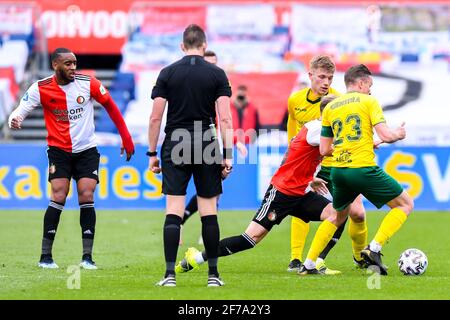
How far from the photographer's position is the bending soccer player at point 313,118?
385 inches

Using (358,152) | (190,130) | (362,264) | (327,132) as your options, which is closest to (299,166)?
(327,132)

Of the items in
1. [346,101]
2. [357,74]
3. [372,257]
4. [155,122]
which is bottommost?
[372,257]

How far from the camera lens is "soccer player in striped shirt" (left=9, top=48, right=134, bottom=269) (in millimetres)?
9922

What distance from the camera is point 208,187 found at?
815 centimetres

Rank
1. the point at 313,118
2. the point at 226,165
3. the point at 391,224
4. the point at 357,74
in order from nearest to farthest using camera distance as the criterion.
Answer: the point at 226,165, the point at 357,74, the point at 391,224, the point at 313,118

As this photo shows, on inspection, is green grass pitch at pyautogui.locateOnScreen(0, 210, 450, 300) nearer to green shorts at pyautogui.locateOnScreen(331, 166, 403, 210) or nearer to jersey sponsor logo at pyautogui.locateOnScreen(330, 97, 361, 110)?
green shorts at pyautogui.locateOnScreen(331, 166, 403, 210)

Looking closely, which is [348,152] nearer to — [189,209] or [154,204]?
[189,209]

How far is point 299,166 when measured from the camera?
9.59 metres

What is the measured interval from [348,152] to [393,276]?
1236mm

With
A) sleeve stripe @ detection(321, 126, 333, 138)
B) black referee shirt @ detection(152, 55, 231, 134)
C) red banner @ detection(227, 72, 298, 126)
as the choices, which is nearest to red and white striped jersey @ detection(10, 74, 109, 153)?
black referee shirt @ detection(152, 55, 231, 134)

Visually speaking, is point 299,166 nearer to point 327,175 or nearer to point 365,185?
point 327,175

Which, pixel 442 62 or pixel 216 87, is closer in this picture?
pixel 216 87

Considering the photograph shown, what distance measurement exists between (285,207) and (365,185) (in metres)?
0.93
